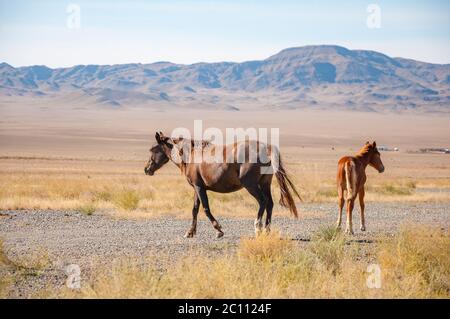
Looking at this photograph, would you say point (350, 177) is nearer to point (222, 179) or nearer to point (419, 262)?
point (222, 179)

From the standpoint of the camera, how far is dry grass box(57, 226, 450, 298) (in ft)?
26.0

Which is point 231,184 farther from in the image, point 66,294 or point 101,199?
point 101,199

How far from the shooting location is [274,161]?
43.7 feet

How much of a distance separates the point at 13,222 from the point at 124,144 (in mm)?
68786

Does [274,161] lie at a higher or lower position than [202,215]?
higher

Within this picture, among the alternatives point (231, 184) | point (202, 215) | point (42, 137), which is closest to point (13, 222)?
point (202, 215)

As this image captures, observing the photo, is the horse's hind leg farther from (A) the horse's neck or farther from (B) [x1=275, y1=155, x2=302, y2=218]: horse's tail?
(A) the horse's neck

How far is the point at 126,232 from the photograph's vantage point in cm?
1485

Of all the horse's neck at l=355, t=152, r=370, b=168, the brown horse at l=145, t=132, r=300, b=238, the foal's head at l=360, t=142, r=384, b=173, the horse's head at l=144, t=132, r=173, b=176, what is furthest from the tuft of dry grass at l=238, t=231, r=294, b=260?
the foal's head at l=360, t=142, r=384, b=173

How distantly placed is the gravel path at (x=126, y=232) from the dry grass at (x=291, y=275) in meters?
1.35

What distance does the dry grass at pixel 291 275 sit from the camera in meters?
7.93

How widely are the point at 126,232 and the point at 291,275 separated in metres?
6.75

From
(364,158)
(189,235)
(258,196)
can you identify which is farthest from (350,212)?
(189,235)
